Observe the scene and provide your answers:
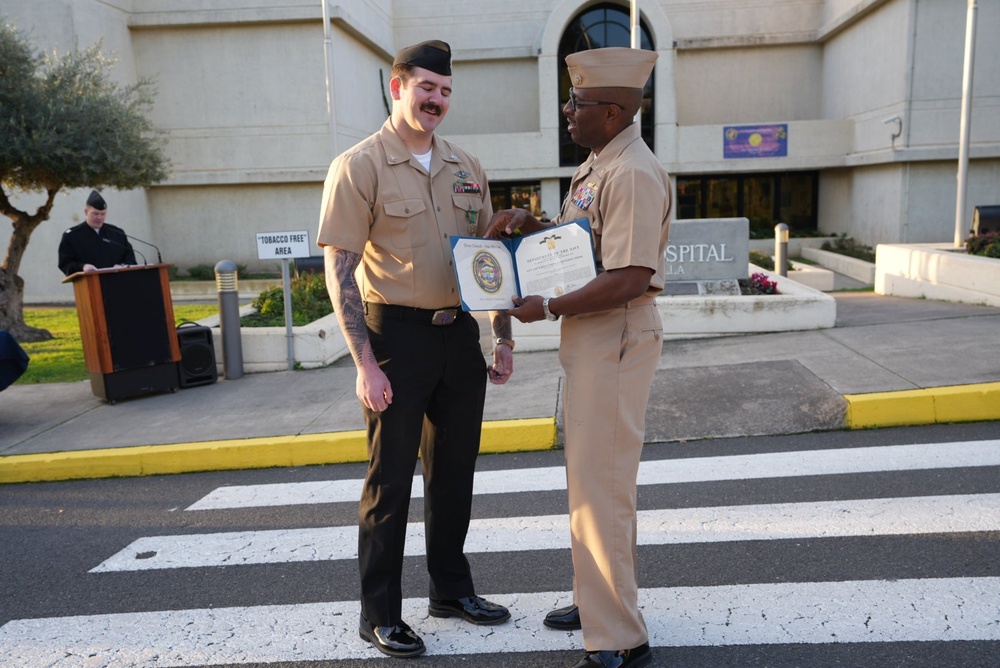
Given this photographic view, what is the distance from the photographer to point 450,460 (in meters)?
3.62

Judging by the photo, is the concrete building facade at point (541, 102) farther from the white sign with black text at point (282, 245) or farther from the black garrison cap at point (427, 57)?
the black garrison cap at point (427, 57)

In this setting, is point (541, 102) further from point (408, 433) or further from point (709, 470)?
point (408, 433)

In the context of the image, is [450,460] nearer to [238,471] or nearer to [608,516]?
[608,516]

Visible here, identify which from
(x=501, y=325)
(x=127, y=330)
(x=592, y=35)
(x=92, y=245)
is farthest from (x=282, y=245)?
(x=592, y=35)

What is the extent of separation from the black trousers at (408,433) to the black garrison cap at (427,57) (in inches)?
41.5

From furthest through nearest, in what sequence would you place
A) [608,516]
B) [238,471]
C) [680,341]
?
[680,341], [238,471], [608,516]

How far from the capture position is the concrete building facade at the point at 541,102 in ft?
70.7

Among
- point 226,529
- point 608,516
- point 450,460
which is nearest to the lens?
point 608,516

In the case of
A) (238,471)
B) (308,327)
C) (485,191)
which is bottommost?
(238,471)

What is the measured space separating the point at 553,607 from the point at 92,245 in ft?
23.9

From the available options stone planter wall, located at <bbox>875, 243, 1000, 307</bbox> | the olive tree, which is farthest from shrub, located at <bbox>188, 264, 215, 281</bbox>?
stone planter wall, located at <bbox>875, 243, 1000, 307</bbox>

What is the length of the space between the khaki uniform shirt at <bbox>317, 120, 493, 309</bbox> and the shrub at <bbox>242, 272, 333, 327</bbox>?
703cm

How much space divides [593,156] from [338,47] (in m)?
22.2

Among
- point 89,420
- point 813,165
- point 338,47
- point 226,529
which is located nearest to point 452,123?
point 338,47
